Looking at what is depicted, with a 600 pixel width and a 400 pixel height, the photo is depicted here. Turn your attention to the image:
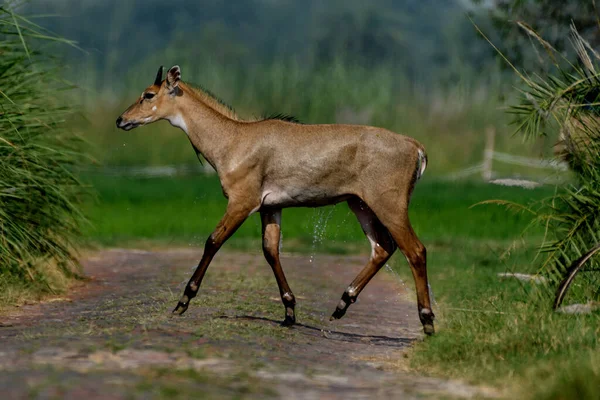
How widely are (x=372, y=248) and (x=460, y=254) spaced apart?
7202mm

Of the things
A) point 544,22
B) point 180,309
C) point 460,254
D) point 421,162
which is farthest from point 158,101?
point 544,22

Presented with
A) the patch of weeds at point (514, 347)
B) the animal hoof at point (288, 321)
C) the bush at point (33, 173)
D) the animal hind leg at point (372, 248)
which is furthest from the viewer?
the bush at point (33, 173)

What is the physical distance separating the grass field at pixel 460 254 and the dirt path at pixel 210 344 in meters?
0.46

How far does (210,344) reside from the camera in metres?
8.48

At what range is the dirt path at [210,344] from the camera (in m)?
7.09

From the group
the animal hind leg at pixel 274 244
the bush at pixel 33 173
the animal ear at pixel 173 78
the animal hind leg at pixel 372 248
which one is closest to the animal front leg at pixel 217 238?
the animal hind leg at pixel 274 244

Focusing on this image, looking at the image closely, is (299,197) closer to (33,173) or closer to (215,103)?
(215,103)

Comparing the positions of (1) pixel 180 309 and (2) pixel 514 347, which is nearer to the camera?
(2) pixel 514 347

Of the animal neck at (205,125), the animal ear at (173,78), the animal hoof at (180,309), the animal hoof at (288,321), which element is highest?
the animal ear at (173,78)

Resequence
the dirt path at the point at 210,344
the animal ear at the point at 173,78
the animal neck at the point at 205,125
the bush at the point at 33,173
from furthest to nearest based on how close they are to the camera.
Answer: the bush at the point at 33,173, the animal ear at the point at 173,78, the animal neck at the point at 205,125, the dirt path at the point at 210,344

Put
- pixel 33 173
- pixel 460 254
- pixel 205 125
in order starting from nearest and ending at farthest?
pixel 205 125 < pixel 33 173 < pixel 460 254

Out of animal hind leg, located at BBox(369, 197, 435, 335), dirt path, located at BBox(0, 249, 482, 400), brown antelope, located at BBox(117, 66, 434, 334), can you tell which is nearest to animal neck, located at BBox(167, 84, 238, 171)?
brown antelope, located at BBox(117, 66, 434, 334)

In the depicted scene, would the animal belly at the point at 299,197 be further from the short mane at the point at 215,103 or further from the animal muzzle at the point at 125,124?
the animal muzzle at the point at 125,124

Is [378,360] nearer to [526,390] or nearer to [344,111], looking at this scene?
[526,390]
